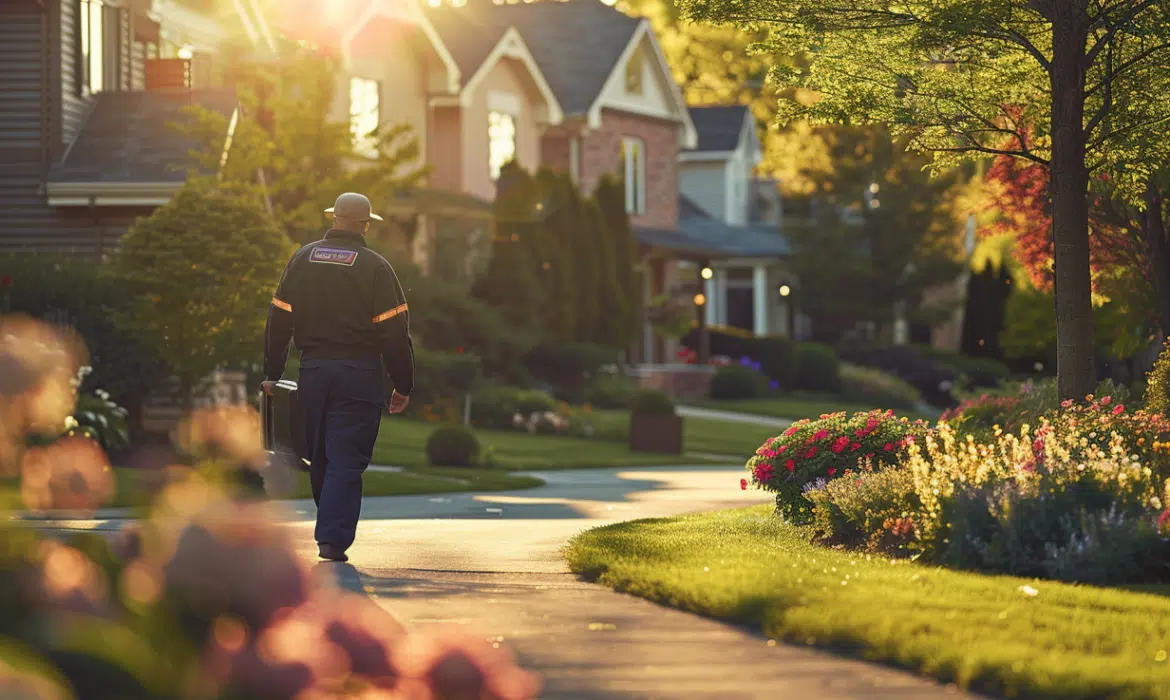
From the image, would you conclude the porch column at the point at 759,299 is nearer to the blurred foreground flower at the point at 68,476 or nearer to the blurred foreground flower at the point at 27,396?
the blurred foreground flower at the point at 68,476

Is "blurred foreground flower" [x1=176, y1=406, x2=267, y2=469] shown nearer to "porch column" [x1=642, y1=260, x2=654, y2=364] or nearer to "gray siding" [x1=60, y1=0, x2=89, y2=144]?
"gray siding" [x1=60, y1=0, x2=89, y2=144]

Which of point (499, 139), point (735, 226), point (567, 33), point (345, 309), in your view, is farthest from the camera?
point (735, 226)

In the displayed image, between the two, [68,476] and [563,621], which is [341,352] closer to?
[563,621]

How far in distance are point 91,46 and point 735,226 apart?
34.0 m

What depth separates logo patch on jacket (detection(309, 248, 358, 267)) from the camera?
418 inches

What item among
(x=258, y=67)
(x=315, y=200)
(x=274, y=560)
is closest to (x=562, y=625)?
(x=274, y=560)

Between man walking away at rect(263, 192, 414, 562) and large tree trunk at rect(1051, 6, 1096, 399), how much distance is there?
586 cm

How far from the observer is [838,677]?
696cm

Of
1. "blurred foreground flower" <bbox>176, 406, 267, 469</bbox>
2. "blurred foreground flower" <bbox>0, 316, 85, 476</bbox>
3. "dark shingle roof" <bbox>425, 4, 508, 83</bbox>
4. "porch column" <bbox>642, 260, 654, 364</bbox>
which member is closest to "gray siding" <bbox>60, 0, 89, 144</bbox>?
"blurred foreground flower" <bbox>176, 406, 267, 469</bbox>

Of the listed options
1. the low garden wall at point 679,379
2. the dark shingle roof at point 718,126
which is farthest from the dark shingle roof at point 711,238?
the low garden wall at point 679,379

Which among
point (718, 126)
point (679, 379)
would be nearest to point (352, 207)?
point (679, 379)

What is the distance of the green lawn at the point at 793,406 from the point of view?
42531mm

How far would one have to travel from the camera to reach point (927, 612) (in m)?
8.20

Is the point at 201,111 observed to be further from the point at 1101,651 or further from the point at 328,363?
the point at 1101,651
